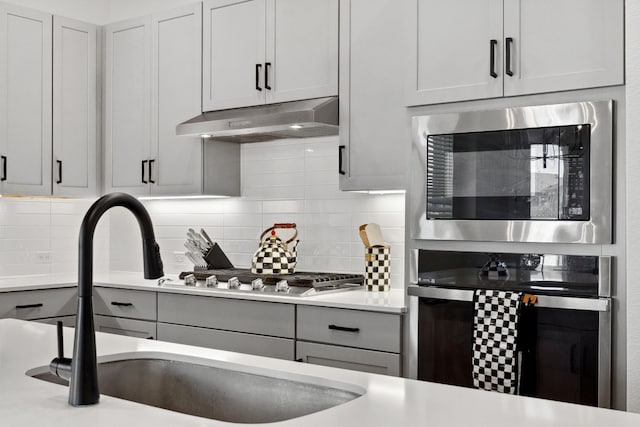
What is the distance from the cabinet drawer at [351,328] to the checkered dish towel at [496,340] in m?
0.41

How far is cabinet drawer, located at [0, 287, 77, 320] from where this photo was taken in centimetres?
399

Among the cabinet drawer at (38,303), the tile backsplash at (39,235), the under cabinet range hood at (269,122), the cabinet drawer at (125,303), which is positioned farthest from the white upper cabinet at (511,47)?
the tile backsplash at (39,235)

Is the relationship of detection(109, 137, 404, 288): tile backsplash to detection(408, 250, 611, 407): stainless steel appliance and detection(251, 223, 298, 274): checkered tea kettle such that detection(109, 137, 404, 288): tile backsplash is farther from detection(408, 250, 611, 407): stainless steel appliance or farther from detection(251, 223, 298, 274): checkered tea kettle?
detection(408, 250, 611, 407): stainless steel appliance

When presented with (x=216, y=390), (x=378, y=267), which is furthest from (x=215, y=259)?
(x=216, y=390)

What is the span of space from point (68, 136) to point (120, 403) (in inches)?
139

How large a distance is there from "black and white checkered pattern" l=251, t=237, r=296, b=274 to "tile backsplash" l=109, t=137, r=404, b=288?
293mm

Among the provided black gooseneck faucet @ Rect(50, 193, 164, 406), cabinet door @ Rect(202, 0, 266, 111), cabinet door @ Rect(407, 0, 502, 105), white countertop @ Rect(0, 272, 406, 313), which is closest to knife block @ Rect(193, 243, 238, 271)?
white countertop @ Rect(0, 272, 406, 313)

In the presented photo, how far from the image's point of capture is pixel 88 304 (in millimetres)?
1467

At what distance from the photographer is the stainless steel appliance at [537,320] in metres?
2.60

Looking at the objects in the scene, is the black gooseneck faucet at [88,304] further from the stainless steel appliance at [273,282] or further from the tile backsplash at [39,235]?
the tile backsplash at [39,235]

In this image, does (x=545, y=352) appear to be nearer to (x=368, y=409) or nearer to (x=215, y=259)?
(x=368, y=409)

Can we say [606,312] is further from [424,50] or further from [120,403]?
[120,403]

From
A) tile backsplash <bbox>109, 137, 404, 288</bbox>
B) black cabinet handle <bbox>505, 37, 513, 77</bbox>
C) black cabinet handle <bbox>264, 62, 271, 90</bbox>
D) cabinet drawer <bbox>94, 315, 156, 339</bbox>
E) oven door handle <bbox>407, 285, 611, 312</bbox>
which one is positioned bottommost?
cabinet drawer <bbox>94, 315, 156, 339</bbox>

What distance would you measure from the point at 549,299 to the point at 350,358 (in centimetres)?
95
